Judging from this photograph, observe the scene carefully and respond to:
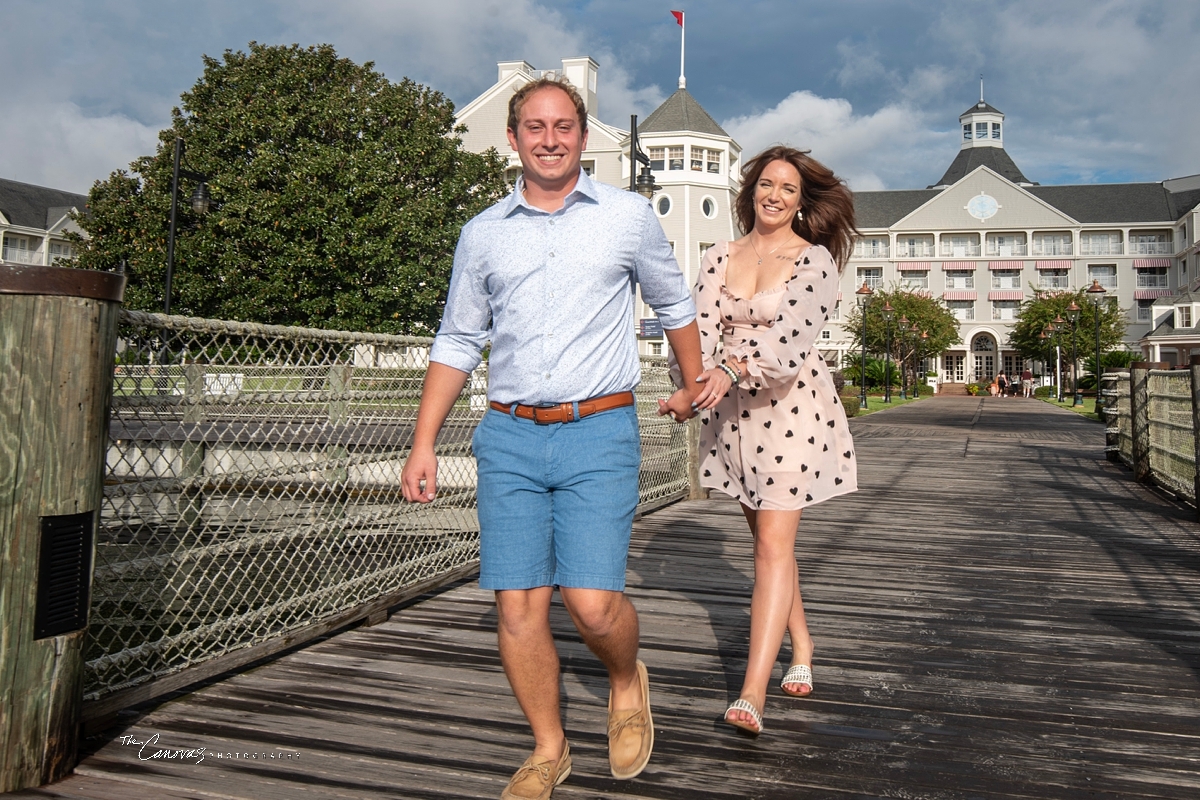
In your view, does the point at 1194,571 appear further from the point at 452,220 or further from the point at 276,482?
the point at 452,220

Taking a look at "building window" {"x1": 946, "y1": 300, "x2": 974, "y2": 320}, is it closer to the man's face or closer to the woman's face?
the woman's face

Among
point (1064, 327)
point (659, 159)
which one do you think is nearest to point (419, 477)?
point (659, 159)

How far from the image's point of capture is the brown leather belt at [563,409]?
9.11ft

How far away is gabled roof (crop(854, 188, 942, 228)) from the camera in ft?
288

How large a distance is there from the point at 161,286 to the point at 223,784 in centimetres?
2892

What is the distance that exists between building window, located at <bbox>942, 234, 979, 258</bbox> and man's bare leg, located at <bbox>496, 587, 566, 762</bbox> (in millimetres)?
88177

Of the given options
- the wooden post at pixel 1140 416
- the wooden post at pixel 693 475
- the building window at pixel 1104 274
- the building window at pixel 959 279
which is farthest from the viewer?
the building window at pixel 959 279

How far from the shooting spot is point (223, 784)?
9.53 feet

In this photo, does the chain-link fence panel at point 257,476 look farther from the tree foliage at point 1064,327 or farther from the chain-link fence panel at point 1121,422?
the tree foliage at point 1064,327

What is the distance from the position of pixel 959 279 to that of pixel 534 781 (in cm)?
8825

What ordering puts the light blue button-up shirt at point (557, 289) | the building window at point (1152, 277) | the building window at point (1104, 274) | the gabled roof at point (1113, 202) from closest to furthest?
1. the light blue button-up shirt at point (557, 289)
2. the building window at point (1152, 277)
3. the gabled roof at point (1113, 202)
4. the building window at point (1104, 274)

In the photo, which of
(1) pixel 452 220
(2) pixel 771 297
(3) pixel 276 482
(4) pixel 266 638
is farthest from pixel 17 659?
(1) pixel 452 220

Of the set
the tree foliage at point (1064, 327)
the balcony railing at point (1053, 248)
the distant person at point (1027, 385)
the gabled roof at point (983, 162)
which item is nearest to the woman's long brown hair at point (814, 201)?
the tree foliage at point (1064, 327)

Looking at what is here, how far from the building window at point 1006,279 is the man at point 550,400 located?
3441 inches
